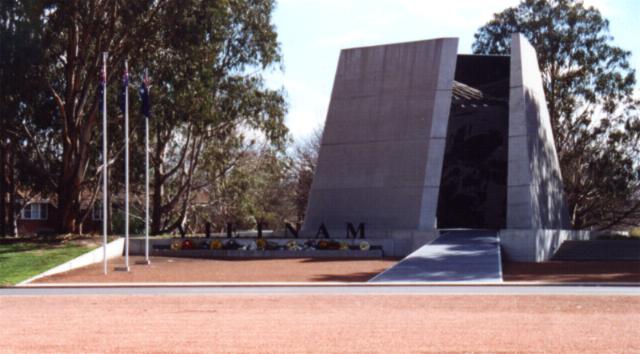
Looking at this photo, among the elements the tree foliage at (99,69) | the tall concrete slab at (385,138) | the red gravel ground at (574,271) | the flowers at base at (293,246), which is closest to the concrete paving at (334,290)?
the red gravel ground at (574,271)

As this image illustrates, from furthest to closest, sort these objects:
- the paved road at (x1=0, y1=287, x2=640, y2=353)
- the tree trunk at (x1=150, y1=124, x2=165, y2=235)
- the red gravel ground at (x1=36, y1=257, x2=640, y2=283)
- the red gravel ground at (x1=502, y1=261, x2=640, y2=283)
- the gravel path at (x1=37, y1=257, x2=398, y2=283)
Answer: the tree trunk at (x1=150, y1=124, x2=165, y2=235) → the gravel path at (x1=37, y1=257, x2=398, y2=283) → the red gravel ground at (x1=36, y1=257, x2=640, y2=283) → the red gravel ground at (x1=502, y1=261, x2=640, y2=283) → the paved road at (x1=0, y1=287, x2=640, y2=353)

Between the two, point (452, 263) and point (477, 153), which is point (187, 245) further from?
point (477, 153)

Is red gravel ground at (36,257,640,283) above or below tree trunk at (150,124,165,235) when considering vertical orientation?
below

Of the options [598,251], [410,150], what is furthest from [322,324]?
[598,251]

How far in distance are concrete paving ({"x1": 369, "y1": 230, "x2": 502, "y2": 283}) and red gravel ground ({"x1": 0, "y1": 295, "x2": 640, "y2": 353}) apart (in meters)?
4.80

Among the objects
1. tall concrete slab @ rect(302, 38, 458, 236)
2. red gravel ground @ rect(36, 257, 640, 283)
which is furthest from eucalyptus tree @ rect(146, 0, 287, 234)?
red gravel ground @ rect(36, 257, 640, 283)

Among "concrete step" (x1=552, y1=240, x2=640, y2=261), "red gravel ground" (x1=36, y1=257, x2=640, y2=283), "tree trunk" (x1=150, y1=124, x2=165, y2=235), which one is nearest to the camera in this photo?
"red gravel ground" (x1=36, y1=257, x2=640, y2=283)

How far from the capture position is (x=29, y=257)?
30.3m

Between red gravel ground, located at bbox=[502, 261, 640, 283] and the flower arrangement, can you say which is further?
the flower arrangement

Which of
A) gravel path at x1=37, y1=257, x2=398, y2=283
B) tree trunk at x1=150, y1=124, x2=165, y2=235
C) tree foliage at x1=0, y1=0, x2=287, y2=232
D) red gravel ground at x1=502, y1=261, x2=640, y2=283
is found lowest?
gravel path at x1=37, y1=257, x2=398, y2=283

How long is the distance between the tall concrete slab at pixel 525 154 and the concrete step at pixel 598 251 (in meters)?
1.28

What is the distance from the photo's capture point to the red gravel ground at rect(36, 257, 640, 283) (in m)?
24.8

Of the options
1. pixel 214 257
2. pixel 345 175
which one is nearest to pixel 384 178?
pixel 345 175

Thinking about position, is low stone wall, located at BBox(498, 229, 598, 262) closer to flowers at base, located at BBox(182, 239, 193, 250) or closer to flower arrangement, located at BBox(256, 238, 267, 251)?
flower arrangement, located at BBox(256, 238, 267, 251)
